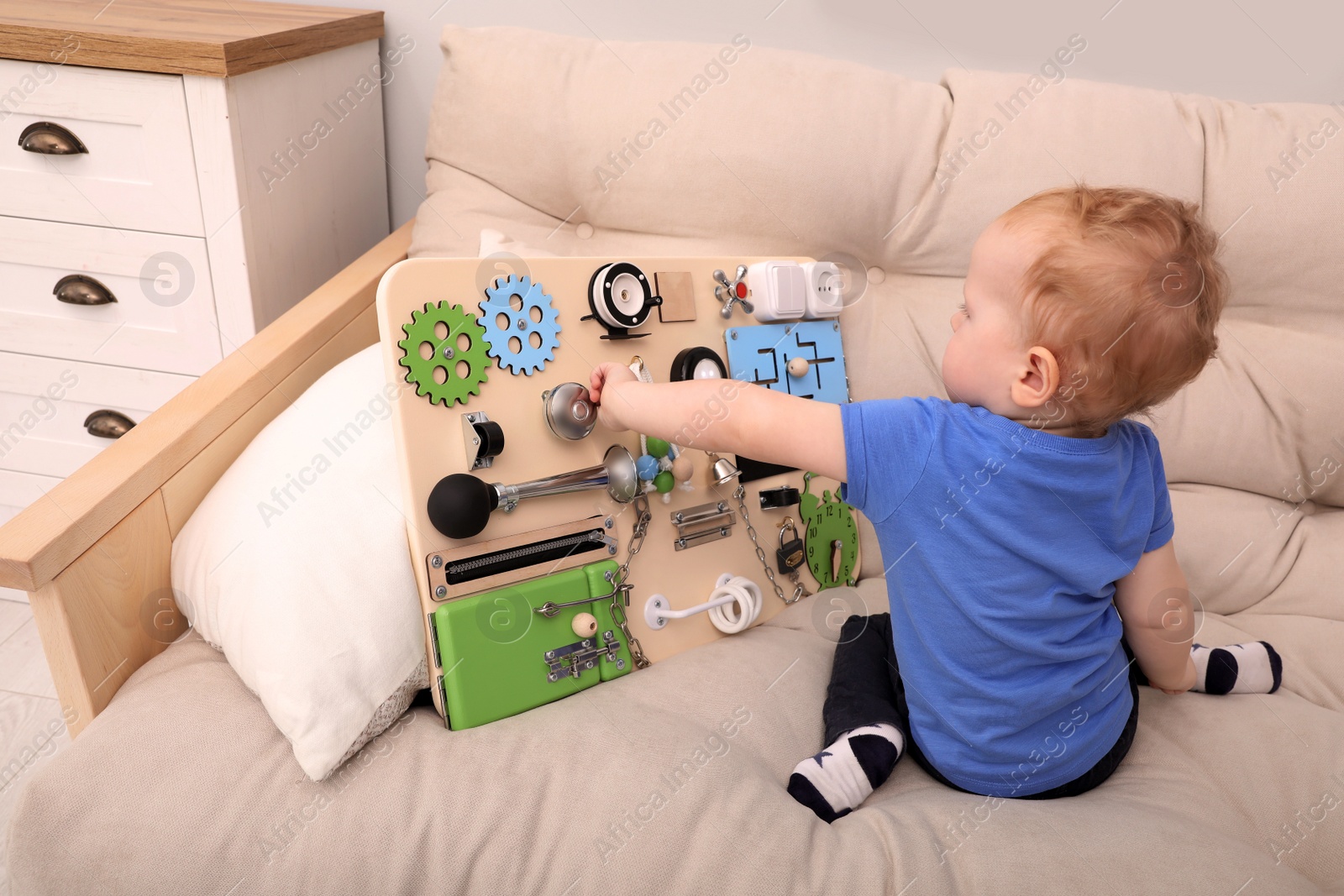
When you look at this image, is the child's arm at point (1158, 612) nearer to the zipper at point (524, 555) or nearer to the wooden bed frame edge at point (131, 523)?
the zipper at point (524, 555)

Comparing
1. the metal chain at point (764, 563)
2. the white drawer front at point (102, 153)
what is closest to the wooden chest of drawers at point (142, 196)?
the white drawer front at point (102, 153)

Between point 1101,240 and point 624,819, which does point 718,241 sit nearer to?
point 1101,240

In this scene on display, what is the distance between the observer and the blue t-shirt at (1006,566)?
62 cm

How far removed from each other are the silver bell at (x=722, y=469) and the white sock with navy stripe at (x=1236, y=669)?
490mm

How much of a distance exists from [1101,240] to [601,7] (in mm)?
925

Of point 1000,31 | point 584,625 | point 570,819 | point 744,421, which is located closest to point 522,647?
point 584,625

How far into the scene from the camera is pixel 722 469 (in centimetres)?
86

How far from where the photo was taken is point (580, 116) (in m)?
1.02

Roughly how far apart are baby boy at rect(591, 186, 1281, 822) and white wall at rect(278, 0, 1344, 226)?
2.38ft

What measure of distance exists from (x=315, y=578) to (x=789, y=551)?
492 mm

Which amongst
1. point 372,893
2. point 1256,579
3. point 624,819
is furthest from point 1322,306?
point 372,893

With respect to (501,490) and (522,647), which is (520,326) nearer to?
(501,490)

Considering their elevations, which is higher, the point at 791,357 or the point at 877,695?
the point at 791,357

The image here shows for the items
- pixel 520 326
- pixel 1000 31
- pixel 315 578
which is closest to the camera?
pixel 315 578
